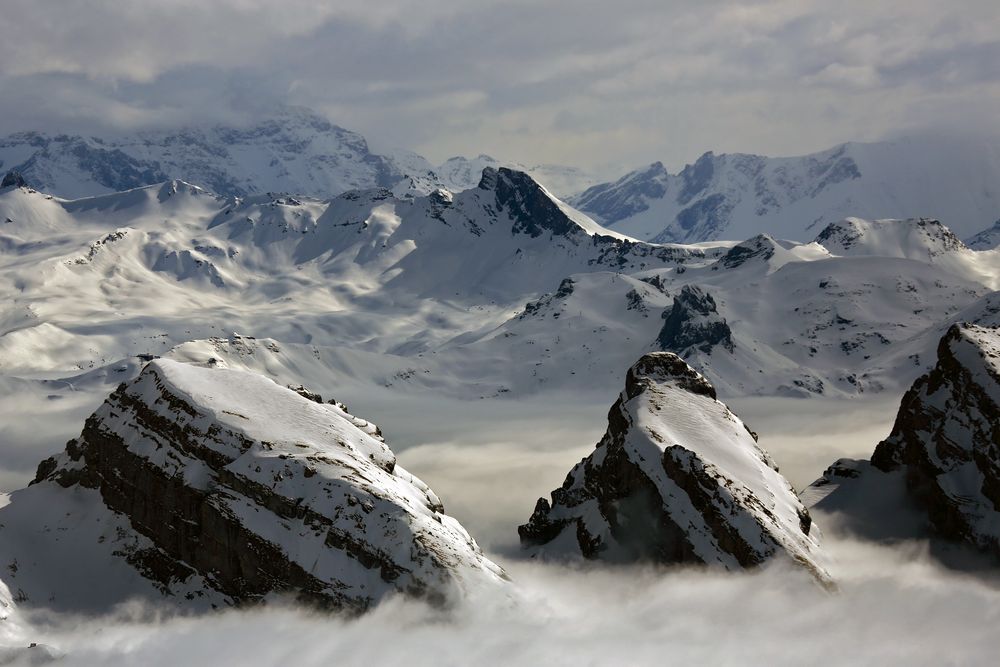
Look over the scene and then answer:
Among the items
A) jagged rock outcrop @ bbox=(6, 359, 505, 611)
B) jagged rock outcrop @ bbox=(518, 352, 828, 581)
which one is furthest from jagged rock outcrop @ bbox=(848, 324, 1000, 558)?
jagged rock outcrop @ bbox=(6, 359, 505, 611)

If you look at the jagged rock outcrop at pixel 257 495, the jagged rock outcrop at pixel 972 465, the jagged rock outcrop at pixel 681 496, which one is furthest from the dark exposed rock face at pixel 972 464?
the jagged rock outcrop at pixel 257 495

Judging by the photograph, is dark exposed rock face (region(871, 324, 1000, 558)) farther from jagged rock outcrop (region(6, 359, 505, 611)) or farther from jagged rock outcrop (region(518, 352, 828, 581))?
jagged rock outcrop (region(6, 359, 505, 611))

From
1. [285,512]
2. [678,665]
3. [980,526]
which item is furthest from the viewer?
[980,526]

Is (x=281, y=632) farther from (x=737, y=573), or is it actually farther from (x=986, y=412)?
(x=986, y=412)

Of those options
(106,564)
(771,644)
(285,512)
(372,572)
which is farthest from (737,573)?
(106,564)

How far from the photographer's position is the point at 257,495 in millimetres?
143625

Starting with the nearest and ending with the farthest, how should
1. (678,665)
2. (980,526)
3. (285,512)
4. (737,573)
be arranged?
1. (678,665)
2. (285,512)
3. (737,573)
4. (980,526)

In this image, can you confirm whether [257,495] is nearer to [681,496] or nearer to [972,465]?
[681,496]

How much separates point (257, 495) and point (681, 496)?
6329 cm

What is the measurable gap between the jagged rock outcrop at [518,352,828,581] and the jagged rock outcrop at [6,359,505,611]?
3294 cm

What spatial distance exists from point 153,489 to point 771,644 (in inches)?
3416

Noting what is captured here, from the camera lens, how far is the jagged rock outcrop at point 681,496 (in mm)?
154500

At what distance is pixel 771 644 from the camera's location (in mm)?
136125

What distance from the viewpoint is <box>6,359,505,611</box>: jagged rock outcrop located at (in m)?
136
